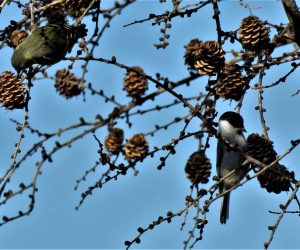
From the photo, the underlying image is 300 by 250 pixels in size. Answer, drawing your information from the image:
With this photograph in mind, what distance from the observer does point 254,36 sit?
3.05m

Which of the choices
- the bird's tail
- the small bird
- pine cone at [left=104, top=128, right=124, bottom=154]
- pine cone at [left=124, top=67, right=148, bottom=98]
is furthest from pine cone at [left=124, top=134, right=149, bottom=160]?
the bird's tail

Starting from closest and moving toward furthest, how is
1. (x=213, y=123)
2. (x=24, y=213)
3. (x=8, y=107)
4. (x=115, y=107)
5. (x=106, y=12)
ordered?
(x=24, y=213)
(x=213, y=123)
(x=115, y=107)
(x=106, y=12)
(x=8, y=107)

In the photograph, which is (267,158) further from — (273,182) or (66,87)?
(66,87)

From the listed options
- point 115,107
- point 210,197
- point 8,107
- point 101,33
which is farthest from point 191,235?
point 8,107

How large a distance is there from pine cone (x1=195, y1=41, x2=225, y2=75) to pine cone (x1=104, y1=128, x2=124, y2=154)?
0.63m

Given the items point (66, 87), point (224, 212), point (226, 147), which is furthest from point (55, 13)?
point (224, 212)

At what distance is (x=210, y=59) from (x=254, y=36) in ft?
1.25

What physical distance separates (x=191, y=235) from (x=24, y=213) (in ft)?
3.16

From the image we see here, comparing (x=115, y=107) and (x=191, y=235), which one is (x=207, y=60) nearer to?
(x=115, y=107)

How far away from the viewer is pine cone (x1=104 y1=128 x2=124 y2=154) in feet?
10.2

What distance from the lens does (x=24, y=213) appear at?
2.30 meters

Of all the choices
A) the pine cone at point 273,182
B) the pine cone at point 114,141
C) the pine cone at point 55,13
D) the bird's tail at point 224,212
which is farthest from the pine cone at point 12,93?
the bird's tail at point 224,212

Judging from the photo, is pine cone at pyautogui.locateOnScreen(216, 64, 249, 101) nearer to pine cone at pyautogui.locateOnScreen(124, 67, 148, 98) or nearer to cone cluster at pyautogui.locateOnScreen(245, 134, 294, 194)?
cone cluster at pyautogui.locateOnScreen(245, 134, 294, 194)

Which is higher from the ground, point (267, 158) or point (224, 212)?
point (224, 212)
